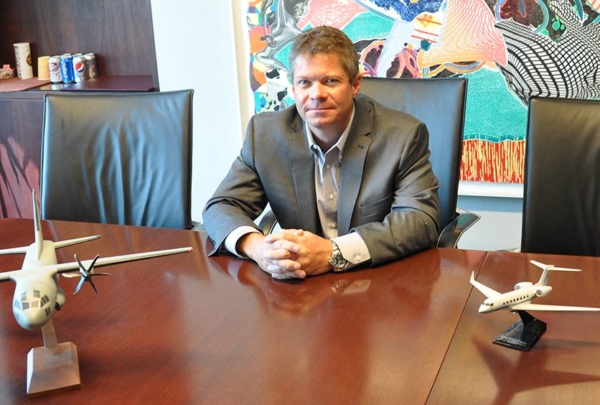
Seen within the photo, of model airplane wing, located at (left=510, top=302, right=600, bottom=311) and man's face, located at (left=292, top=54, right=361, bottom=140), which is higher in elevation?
man's face, located at (left=292, top=54, right=361, bottom=140)

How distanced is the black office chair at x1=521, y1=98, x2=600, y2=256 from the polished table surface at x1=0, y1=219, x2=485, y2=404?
0.42 metres

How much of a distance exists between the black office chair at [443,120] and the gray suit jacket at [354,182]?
15 cm

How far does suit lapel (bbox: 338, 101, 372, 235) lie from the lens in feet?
6.65

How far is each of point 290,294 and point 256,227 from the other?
33cm

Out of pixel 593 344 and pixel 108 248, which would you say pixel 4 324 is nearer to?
pixel 108 248

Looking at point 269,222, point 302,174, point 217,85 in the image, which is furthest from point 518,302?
point 217,85

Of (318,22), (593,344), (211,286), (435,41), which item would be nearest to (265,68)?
(318,22)

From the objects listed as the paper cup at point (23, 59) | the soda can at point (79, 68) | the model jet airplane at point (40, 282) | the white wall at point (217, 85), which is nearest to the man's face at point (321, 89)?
the model jet airplane at point (40, 282)

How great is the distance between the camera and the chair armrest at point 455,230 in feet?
6.84

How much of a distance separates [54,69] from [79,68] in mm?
134

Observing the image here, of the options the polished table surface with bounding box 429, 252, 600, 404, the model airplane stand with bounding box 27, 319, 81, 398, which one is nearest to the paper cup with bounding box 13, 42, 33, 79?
the model airplane stand with bounding box 27, 319, 81, 398

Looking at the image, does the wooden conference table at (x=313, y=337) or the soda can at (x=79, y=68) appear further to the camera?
the soda can at (x=79, y=68)

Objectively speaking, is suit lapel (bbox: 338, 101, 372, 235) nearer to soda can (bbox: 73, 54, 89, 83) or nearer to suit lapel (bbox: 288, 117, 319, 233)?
suit lapel (bbox: 288, 117, 319, 233)

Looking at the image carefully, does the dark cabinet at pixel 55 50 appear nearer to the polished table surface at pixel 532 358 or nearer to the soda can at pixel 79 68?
the soda can at pixel 79 68
